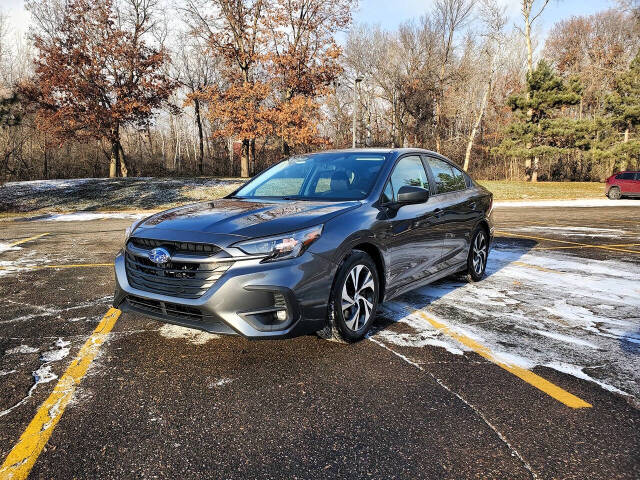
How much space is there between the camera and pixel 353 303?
3646 mm

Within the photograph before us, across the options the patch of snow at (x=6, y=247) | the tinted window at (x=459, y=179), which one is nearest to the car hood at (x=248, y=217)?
the tinted window at (x=459, y=179)

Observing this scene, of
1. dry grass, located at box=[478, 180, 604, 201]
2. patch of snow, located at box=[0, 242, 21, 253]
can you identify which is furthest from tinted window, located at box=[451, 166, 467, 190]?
dry grass, located at box=[478, 180, 604, 201]

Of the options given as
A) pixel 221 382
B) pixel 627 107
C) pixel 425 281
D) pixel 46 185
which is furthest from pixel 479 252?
pixel 627 107

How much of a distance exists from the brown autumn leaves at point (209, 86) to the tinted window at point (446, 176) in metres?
20.0

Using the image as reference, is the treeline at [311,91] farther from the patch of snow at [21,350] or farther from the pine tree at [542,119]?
the patch of snow at [21,350]

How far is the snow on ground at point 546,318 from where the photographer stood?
3.42m

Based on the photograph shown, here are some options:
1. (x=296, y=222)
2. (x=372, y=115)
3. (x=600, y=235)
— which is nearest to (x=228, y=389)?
(x=296, y=222)

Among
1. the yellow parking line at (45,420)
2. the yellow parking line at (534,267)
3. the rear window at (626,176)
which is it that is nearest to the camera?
the yellow parking line at (45,420)

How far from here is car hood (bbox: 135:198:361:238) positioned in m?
3.29

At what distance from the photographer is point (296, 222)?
336 cm

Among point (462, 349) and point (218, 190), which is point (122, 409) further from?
point (218, 190)

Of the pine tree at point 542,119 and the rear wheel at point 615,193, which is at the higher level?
the pine tree at point 542,119

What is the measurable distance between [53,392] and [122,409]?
21.9 inches

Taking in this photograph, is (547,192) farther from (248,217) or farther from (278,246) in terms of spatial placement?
(278,246)
